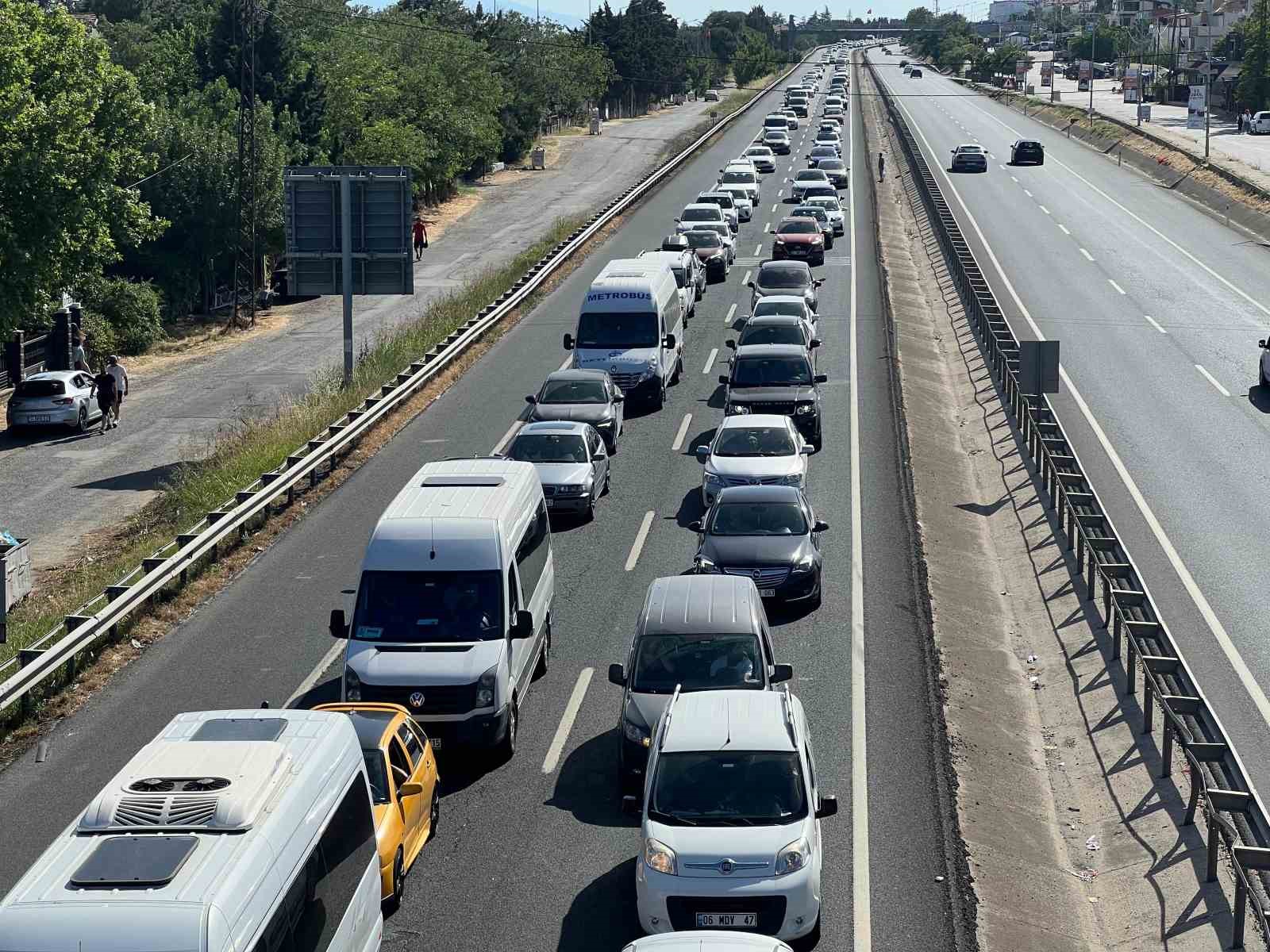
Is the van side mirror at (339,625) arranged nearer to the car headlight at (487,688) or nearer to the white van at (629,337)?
the car headlight at (487,688)

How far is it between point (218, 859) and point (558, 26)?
124465 millimetres

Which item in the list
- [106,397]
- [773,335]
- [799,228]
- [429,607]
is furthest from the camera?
[799,228]

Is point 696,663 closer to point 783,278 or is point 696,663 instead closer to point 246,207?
point 783,278

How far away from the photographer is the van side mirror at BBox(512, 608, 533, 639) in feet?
53.3

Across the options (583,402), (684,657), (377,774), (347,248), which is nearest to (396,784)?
(377,774)

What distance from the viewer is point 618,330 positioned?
33.2m

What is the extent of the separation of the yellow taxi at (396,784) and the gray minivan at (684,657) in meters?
2.01

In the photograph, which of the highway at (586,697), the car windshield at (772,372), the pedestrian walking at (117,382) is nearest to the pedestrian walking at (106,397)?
the pedestrian walking at (117,382)

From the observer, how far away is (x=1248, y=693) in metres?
19.5

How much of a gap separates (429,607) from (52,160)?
83.0 feet

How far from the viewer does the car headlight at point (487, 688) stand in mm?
15641

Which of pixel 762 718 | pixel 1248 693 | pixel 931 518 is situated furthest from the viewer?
pixel 931 518

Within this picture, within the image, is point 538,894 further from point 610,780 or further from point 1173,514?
point 1173,514

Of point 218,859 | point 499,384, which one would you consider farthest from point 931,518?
point 218,859
